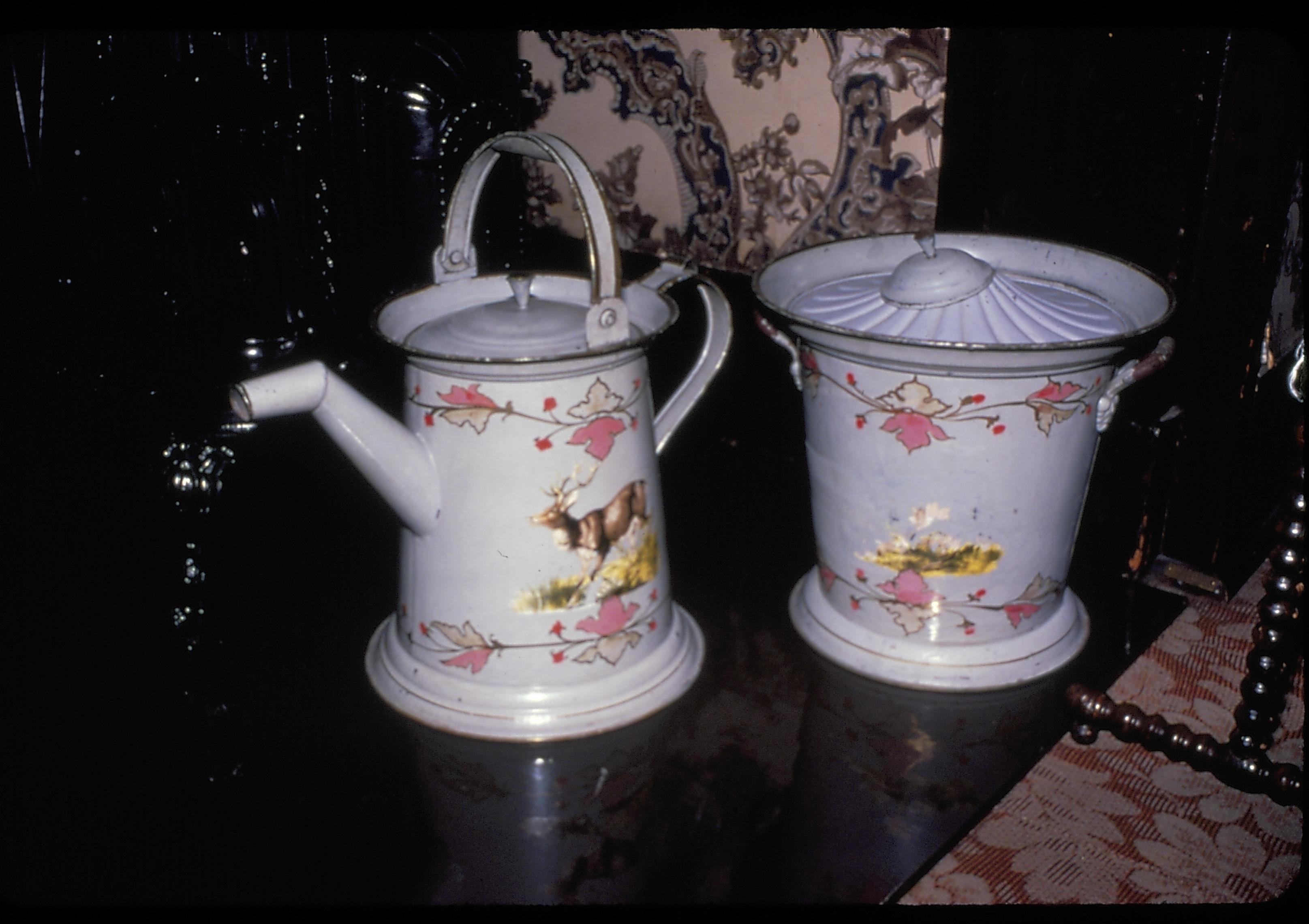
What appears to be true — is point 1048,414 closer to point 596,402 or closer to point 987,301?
point 987,301

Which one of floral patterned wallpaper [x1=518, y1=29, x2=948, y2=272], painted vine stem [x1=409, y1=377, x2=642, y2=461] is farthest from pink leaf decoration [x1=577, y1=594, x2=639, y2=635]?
floral patterned wallpaper [x1=518, y1=29, x2=948, y2=272]

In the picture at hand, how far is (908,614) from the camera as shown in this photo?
75cm

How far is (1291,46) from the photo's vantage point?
80 cm

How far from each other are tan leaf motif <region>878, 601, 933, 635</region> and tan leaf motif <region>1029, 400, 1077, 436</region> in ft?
0.50

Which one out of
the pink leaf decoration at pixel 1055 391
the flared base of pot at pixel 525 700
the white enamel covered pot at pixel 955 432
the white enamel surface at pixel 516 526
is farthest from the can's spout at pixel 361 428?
the pink leaf decoration at pixel 1055 391

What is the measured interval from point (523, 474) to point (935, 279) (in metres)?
0.30

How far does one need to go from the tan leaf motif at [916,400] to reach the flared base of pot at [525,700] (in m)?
0.23

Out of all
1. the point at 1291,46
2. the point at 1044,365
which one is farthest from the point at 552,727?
the point at 1291,46

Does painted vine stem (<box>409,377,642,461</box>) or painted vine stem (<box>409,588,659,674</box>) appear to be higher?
painted vine stem (<box>409,377,642,461</box>)

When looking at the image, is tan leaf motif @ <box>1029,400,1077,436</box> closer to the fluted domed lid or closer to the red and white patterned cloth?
the fluted domed lid

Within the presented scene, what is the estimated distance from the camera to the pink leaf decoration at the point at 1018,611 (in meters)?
0.75

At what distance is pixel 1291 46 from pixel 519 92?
0.64 meters

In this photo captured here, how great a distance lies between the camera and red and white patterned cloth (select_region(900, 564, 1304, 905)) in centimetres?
81

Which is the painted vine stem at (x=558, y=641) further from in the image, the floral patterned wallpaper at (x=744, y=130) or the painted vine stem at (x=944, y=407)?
the floral patterned wallpaper at (x=744, y=130)
